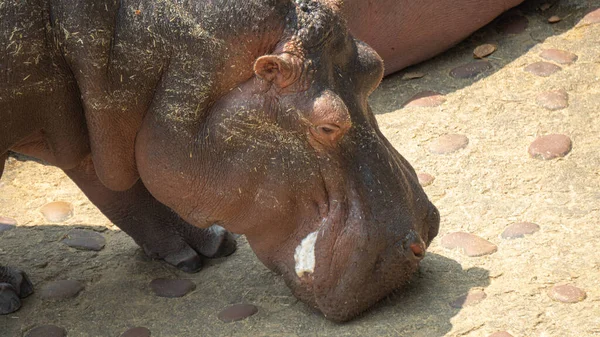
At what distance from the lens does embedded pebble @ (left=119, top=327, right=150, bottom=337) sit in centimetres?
325

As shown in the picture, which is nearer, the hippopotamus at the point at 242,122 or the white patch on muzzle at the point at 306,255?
the hippopotamus at the point at 242,122

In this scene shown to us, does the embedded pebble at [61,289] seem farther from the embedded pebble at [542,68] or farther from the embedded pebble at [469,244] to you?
the embedded pebble at [542,68]

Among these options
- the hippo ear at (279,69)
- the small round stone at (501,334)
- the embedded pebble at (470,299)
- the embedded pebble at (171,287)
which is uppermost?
the hippo ear at (279,69)

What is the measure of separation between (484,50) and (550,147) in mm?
1042

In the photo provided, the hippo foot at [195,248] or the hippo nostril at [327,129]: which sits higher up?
the hippo nostril at [327,129]

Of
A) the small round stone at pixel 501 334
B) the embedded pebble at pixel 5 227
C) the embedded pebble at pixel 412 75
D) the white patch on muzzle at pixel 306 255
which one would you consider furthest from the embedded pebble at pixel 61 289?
the embedded pebble at pixel 412 75

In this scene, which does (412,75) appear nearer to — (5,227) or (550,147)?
(550,147)

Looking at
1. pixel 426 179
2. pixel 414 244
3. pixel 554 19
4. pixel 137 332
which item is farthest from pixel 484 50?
pixel 137 332

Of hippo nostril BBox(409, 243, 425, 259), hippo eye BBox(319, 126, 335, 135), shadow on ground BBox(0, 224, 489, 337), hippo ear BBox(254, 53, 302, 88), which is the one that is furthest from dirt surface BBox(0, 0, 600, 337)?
hippo ear BBox(254, 53, 302, 88)

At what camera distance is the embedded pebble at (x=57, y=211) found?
4.20 m

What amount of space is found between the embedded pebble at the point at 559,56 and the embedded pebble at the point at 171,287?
7.41 feet

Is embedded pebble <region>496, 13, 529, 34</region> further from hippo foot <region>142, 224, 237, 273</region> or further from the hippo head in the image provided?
the hippo head

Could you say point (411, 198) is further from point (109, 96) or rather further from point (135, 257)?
point (135, 257)

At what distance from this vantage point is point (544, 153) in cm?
416
